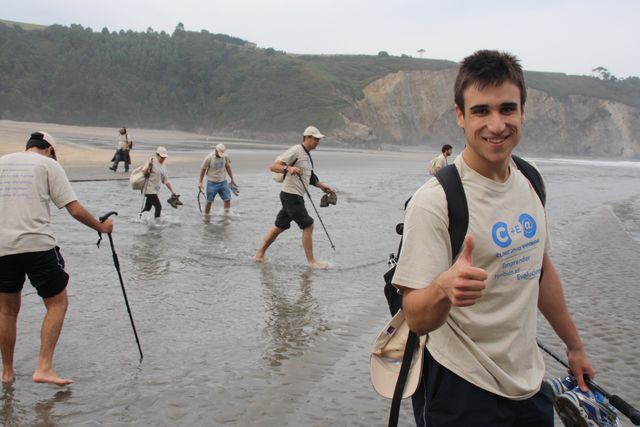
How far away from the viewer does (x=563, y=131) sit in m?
84.4

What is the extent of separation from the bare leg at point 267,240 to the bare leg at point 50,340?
13.9 ft

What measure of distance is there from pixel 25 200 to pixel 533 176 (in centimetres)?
365

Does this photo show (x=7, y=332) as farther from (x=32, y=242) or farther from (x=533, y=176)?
(x=533, y=176)

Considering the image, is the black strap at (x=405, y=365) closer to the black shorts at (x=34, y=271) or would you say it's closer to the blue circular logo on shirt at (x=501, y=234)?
the blue circular logo on shirt at (x=501, y=234)

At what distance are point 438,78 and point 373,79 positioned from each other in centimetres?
1001

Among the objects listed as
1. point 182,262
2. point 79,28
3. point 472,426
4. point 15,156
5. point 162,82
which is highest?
point 79,28


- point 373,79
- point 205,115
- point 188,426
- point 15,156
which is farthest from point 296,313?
point 373,79

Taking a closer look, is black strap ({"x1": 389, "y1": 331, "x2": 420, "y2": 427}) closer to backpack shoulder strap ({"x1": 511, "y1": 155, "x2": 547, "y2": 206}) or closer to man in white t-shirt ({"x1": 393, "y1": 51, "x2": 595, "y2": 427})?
man in white t-shirt ({"x1": 393, "y1": 51, "x2": 595, "y2": 427})

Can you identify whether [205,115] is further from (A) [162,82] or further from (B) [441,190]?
(B) [441,190]

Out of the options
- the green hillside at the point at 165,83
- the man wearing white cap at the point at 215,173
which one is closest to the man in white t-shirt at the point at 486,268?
the man wearing white cap at the point at 215,173

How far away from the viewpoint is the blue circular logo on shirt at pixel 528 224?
6.91 ft

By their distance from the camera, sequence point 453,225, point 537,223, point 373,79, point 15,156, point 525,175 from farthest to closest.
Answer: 1. point 373,79
2. point 15,156
3. point 525,175
4. point 537,223
5. point 453,225

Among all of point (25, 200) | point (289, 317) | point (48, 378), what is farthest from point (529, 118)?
point (48, 378)

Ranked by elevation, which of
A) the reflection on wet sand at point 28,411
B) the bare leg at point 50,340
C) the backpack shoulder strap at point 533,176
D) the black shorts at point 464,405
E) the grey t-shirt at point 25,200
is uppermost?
the backpack shoulder strap at point 533,176
